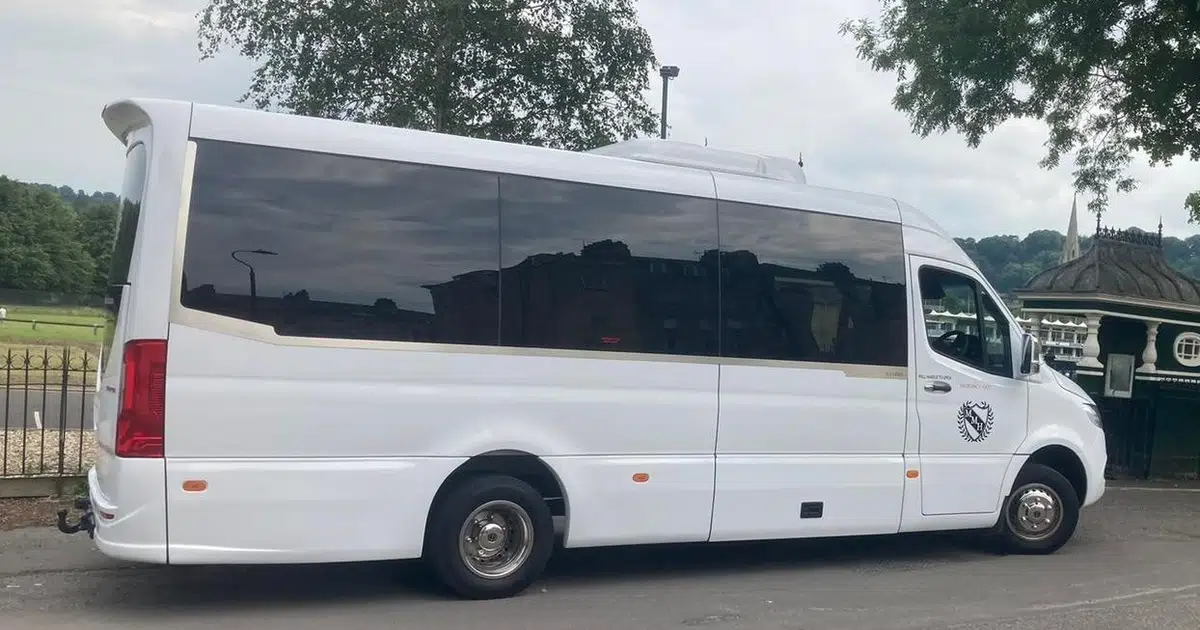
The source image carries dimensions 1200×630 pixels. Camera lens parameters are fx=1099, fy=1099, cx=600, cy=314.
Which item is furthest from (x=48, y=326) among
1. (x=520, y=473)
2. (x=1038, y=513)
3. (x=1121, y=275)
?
(x=1038, y=513)

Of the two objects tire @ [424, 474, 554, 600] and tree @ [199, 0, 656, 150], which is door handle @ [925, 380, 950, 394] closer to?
tire @ [424, 474, 554, 600]

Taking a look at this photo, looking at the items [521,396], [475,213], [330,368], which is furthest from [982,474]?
[330,368]

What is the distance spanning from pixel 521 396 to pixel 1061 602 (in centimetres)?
365

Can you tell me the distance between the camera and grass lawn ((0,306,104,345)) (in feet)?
88.0

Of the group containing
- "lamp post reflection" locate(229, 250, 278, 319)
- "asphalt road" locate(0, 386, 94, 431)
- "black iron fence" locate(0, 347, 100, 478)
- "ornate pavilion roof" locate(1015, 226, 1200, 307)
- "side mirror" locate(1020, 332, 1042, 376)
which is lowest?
"asphalt road" locate(0, 386, 94, 431)

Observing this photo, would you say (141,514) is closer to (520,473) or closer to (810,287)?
(520,473)

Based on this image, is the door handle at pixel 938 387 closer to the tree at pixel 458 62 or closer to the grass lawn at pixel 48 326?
the tree at pixel 458 62

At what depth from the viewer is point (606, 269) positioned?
6.75 m

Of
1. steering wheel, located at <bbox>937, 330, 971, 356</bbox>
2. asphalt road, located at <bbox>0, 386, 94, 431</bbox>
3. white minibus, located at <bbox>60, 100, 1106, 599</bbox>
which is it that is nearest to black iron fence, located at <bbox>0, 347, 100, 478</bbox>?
asphalt road, located at <bbox>0, 386, 94, 431</bbox>

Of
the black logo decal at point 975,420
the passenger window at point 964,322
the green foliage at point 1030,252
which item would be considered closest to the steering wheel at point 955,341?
the passenger window at point 964,322

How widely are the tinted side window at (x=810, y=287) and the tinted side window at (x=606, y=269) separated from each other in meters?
0.19

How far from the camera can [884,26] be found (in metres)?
13.5

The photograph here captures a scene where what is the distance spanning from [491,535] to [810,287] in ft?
8.97

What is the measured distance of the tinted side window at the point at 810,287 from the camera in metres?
7.18
